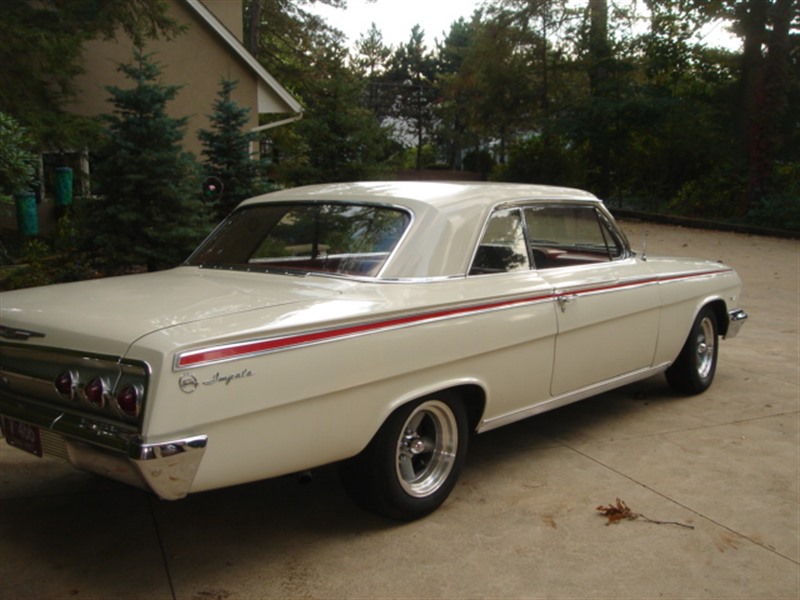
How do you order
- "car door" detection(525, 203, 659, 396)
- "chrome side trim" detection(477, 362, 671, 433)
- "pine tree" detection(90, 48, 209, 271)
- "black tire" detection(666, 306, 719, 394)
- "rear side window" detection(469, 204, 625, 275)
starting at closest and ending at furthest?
"chrome side trim" detection(477, 362, 671, 433) → "rear side window" detection(469, 204, 625, 275) → "car door" detection(525, 203, 659, 396) → "black tire" detection(666, 306, 719, 394) → "pine tree" detection(90, 48, 209, 271)

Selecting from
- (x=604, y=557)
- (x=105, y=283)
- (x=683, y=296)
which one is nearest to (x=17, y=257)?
(x=105, y=283)

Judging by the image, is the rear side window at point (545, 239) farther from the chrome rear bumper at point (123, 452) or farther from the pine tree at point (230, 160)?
the pine tree at point (230, 160)

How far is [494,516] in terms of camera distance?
420 centimetres

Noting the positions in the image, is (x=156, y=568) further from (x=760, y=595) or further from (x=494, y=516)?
(x=760, y=595)

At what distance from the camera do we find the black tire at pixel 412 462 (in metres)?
3.86

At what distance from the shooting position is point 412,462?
4219 mm

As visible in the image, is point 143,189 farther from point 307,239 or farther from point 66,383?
point 66,383

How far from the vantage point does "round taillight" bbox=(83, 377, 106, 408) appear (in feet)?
10.4

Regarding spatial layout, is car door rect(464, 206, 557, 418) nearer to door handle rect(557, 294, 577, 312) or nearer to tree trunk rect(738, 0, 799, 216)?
door handle rect(557, 294, 577, 312)

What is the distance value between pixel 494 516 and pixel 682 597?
101 centimetres

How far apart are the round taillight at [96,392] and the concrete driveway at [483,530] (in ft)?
2.64

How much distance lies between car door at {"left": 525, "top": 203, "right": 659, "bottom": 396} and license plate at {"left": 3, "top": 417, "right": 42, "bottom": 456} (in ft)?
8.77

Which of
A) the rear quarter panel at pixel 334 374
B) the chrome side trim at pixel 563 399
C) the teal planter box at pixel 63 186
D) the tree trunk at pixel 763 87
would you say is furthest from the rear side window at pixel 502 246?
the tree trunk at pixel 763 87

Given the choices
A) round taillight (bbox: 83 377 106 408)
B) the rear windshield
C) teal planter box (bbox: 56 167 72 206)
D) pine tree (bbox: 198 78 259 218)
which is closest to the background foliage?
pine tree (bbox: 198 78 259 218)
